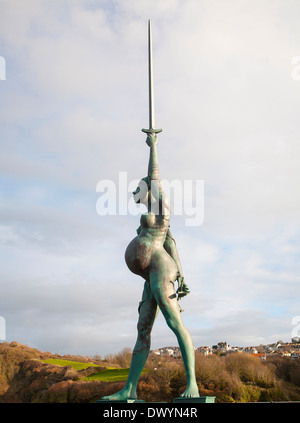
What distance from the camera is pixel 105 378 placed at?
149ft

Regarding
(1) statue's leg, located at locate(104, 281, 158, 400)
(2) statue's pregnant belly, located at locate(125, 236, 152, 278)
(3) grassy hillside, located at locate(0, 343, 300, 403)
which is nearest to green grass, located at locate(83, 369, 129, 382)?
(3) grassy hillside, located at locate(0, 343, 300, 403)

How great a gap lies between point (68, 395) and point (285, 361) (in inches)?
852

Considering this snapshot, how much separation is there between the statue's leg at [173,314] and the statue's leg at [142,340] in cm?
43

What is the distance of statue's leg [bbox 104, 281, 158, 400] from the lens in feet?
31.0

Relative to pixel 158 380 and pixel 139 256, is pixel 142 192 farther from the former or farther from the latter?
pixel 158 380

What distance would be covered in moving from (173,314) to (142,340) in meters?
0.94

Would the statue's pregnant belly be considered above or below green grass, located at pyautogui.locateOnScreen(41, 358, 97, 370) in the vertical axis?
above

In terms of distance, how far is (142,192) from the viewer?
10172 mm

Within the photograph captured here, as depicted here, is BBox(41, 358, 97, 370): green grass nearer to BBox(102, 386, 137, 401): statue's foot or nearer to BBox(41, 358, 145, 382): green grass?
BBox(41, 358, 145, 382): green grass

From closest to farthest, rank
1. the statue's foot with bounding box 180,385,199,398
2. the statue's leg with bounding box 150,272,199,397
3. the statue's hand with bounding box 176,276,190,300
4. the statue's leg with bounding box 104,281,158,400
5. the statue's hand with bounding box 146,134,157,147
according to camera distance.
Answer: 1. the statue's foot with bounding box 180,385,199,398
2. the statue's leg with bounding box 150,272,199,397
3. the statue's leg with bounding box 104,281,158,400
4. the statue's hand with bounding box 176,276,190,300
5. the statue's hand with bounding box 146,134,157,147

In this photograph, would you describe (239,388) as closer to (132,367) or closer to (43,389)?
(43,389)

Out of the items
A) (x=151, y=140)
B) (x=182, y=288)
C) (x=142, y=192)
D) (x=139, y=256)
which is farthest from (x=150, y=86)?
(x=182, y=288)
